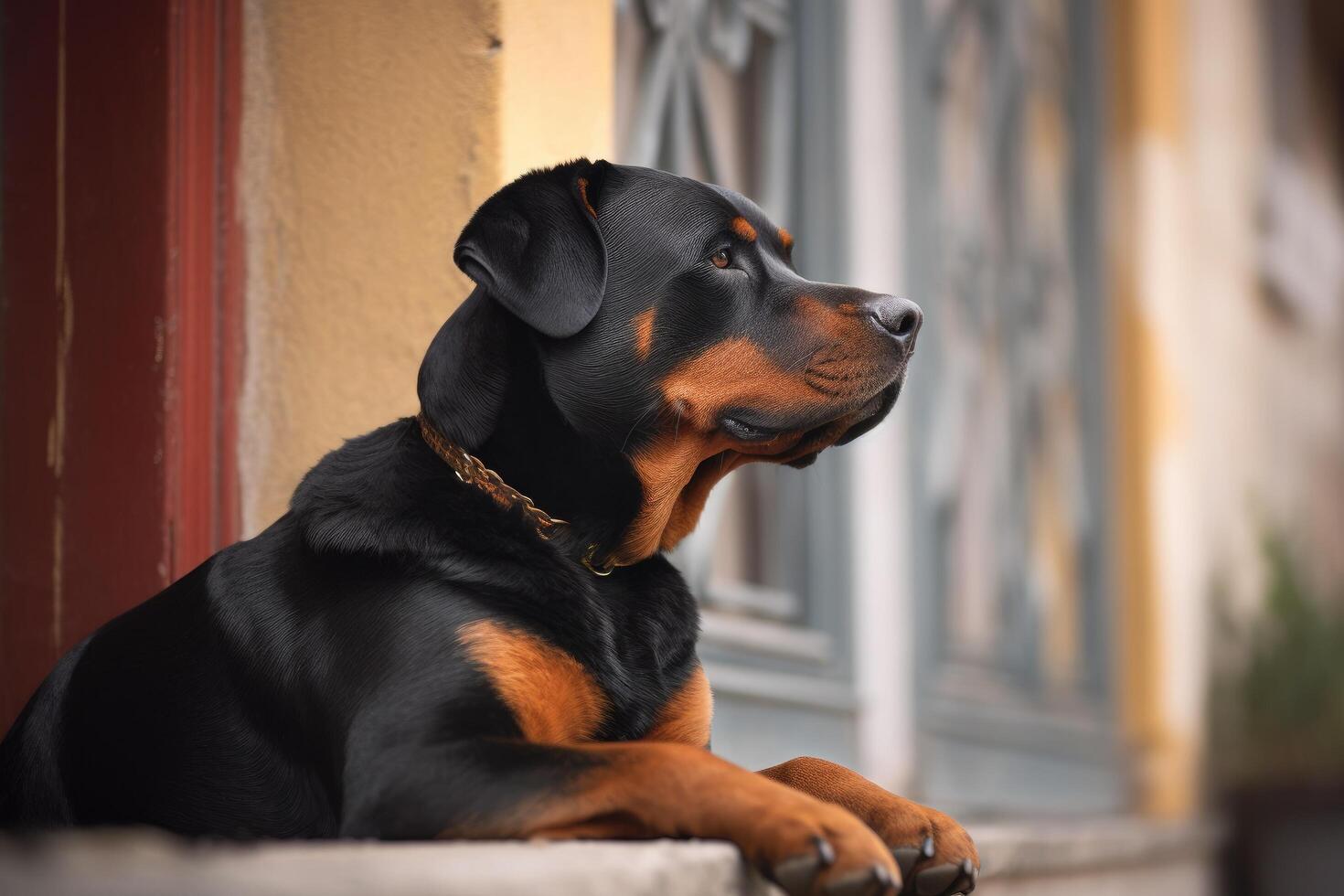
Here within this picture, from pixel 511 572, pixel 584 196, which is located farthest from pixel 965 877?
pixel 584 196

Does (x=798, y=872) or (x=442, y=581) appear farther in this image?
(x=442, y=581)

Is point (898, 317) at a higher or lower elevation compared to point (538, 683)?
higher

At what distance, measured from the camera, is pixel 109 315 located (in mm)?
3053

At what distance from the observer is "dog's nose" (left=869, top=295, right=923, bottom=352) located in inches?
94.1

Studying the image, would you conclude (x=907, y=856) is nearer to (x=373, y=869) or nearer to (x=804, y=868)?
(x=804, y=868)

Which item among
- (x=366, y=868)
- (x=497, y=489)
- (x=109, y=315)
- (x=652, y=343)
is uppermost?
(x=652, y=343)

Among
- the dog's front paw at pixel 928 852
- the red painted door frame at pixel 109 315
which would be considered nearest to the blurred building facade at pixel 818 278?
the red painted door frame at pixel 109 315

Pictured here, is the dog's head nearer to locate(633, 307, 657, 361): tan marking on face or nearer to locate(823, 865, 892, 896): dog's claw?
locate(633, 307, 657, 361): tan marking on face

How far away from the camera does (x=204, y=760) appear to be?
2.16m

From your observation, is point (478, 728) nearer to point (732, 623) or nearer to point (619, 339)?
point (619, 339)

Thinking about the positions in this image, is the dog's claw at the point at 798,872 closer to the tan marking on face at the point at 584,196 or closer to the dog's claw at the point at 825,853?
the dog's claw at the point at 825,853

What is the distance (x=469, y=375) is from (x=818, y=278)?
7.43 feet

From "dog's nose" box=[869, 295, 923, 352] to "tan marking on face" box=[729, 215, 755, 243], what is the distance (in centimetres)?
26

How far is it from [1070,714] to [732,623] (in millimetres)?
2479
